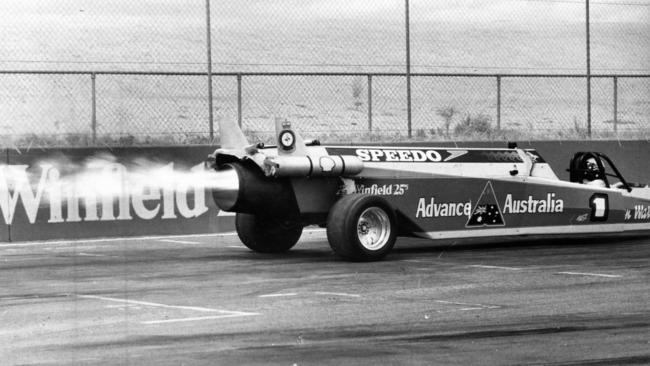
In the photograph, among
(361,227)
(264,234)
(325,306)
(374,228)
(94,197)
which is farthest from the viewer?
(94,197)

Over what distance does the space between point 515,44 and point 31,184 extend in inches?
1401

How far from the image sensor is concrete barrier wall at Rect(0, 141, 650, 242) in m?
19.7

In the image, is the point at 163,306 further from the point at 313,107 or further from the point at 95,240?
the point at 313,107

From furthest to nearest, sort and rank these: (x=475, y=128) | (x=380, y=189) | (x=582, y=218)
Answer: (x=475, y=128), (x=582, y=218), (x=380, y=189)

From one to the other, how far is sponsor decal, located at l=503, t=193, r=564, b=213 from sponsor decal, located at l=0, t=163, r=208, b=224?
537 centimetres

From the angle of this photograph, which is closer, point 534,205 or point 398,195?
point 398,195

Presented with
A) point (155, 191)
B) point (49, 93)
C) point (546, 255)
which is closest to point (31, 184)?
point (155, 191)

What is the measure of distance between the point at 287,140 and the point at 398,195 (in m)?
1.70

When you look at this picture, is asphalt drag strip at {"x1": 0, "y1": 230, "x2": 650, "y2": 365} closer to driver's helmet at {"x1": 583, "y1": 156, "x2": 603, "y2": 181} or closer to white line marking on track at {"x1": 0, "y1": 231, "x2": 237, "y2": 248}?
white line marking on track at {"x1": 0, "y1": 231, "x2": 237, "y2": 248}

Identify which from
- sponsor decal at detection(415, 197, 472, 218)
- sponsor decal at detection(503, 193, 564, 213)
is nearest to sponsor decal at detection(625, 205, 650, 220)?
sponsor decal at detection(503, 193, 564, 213)

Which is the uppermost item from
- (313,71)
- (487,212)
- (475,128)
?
(313,71)

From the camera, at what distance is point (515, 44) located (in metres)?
53.0

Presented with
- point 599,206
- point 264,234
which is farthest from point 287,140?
point 599,206

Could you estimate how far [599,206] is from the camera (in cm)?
1870
